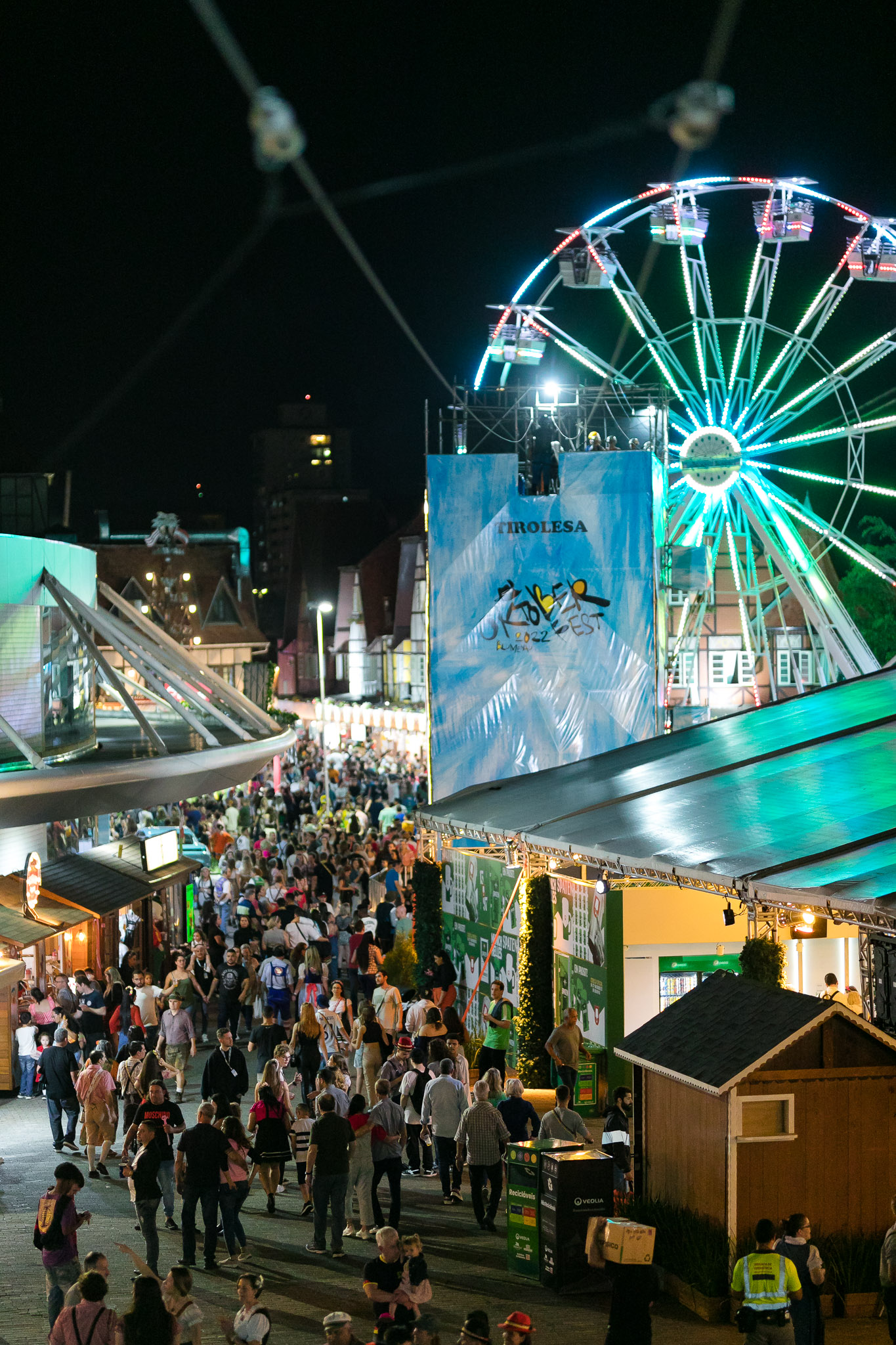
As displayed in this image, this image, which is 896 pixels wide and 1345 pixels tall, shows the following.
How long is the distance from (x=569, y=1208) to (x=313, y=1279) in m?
1.82

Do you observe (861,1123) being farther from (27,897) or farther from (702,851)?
(27,897)

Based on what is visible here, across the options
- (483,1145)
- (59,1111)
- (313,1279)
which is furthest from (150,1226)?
(59,1111)

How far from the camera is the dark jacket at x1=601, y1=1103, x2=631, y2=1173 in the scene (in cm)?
1145

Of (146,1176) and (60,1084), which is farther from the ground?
(146,1176)

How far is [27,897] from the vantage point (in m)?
15.8

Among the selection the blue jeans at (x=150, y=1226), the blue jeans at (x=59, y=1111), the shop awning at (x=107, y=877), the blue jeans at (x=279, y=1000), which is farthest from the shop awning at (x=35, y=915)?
the blue jeans at (x=150, y=1226)

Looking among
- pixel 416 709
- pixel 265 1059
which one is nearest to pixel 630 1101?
pixel 265 1059

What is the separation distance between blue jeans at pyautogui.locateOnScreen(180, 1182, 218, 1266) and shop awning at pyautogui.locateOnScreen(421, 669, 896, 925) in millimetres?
4115

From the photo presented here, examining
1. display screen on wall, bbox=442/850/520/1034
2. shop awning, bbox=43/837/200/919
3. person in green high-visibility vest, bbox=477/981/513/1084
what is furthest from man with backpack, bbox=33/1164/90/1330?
display screen on wall, bbox=442/850/520/1034

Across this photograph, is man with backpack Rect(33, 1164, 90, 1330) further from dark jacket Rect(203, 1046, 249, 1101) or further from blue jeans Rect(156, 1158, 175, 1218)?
dark jacket Rect(203, 1046, 249, 1101)

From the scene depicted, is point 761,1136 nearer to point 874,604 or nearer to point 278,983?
point 278,983

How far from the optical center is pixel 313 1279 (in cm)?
1030

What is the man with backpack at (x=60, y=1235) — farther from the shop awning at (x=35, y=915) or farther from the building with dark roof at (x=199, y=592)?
the building with dark roof at (x=199, y=592)

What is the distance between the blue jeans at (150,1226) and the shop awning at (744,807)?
Answer: 4480 millimetres
